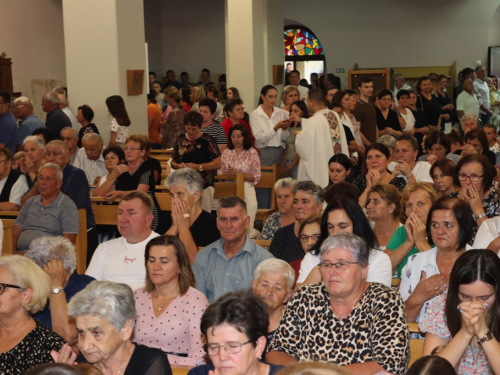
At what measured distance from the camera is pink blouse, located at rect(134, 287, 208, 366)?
394cm

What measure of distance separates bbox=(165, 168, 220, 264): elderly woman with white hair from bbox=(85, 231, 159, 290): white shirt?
0.36 metres

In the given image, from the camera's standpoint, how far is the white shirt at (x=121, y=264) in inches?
190

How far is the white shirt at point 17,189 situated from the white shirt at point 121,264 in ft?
6.31

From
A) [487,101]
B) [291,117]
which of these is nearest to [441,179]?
[291,117]

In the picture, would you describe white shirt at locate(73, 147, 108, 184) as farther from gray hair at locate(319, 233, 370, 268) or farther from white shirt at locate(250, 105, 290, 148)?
gray hair at locate(319, 233, 370, 268)

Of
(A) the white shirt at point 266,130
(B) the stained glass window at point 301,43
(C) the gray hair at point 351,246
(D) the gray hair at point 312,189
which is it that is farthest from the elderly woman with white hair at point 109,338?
(B) the stained glass window at point 301,43

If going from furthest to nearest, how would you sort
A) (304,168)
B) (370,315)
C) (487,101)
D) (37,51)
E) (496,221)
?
(487,101), (37,51), (304,168), (496,221), (370,315)

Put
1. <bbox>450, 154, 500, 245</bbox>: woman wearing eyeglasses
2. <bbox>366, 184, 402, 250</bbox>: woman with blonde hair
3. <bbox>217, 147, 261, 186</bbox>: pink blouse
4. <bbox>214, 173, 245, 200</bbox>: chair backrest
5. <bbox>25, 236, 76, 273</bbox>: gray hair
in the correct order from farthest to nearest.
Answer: <bbox>217, 147, 261, 186</bbox>: pink blouse < <bbox>214, 173, 245, 200</bbox>: chair backrest < <bbox>450, 154, 500, 245</bbox>: woman wearing eyeglasses < <bbox>366, 184, 402, 250</bbox>: woman with blonde hair < <bbox>25, 236, 76, 273</bbox>: gray hair

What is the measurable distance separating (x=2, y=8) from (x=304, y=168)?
686 cm

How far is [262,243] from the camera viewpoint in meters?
5.54

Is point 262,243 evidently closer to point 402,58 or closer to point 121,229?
point 121,229

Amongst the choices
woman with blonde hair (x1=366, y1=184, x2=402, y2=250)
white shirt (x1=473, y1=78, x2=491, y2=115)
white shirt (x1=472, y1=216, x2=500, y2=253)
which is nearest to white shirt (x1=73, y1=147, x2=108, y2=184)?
woman with blonde hair (x1=366, y1=184, x2=402, y2=250)

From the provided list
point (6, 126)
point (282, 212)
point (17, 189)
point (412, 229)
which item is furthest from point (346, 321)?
point (6, 126)

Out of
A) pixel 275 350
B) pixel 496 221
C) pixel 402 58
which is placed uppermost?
pixel 402 58
